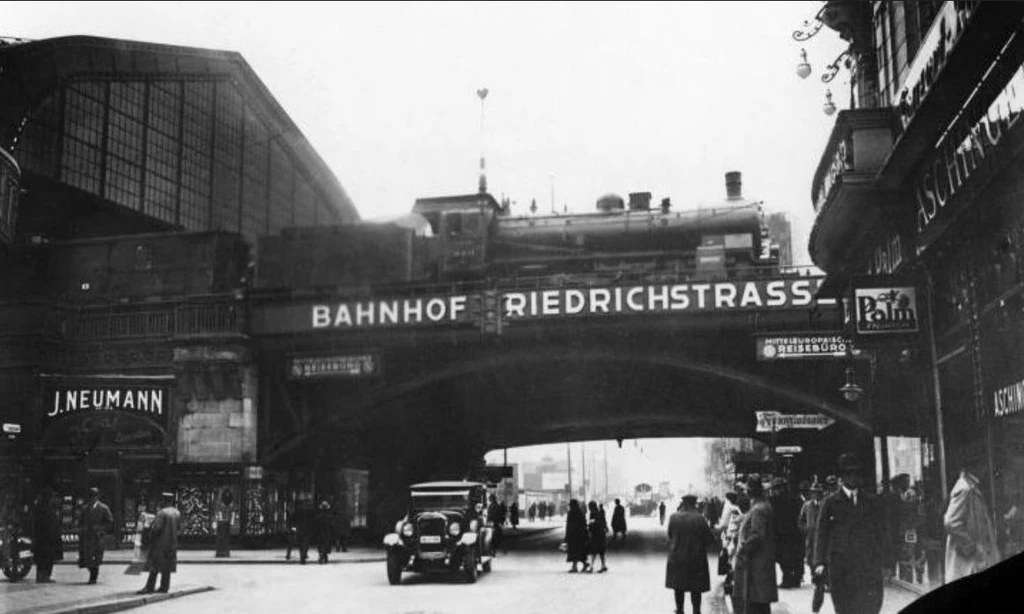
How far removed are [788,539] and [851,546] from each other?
604 cm

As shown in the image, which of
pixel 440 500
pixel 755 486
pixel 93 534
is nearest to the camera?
pixel 755 486

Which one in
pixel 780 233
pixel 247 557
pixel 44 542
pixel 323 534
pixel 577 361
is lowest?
pixel 247 557

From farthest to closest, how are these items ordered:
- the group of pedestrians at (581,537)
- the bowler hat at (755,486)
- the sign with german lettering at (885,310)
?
the group of pedestrians at (581,537)
the sign with german lettering at (885,310)
the bowler hat at (755,486)

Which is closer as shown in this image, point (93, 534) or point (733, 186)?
point (93, 534)

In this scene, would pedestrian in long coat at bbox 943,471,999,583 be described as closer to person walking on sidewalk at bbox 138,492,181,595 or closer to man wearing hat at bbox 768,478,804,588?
man wearing hat at bbox 768,478,804,588

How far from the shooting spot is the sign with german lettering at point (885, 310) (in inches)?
402

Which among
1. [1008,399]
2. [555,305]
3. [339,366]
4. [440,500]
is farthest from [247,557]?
[1008,399]

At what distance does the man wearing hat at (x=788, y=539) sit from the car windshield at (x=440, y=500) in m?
5.68

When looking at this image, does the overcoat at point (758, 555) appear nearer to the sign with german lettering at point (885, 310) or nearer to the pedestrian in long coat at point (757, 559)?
the pedestrian in long coat at point (757, 559)

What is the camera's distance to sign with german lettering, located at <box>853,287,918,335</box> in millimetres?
10219

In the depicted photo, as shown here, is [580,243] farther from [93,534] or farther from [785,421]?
[93,534]

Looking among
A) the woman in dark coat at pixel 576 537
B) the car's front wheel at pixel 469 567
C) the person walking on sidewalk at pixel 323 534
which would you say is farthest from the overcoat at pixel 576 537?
the person walking on sidewalk at pixel 323 534

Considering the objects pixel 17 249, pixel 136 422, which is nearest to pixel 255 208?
pixel 17 249

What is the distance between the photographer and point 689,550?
9953 millimetres
